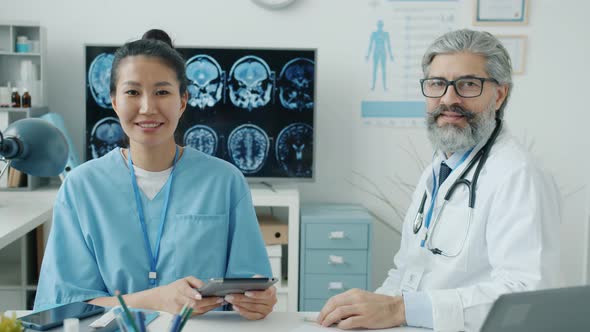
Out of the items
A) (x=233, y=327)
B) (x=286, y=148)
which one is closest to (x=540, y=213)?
(x=233, y=327)

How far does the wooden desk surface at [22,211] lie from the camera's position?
2.24 meters

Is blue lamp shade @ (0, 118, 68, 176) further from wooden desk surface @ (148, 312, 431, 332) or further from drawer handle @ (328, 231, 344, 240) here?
drawer handle @ (328, 231, 344, 240)

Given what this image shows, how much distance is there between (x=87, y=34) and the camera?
131 inches

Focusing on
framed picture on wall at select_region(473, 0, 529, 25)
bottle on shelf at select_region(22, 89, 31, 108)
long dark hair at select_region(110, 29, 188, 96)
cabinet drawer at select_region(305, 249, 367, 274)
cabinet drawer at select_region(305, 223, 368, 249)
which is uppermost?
framed picture on wall at select_region(473, 0, 529, 25)

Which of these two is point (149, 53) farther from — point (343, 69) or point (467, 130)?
point (343, 69)

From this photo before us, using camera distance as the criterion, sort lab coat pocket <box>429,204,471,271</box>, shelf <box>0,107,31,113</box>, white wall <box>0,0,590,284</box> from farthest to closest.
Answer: white wall <box>0,0,590,284</box> → shelf <box>0,107,31,113</box> → lab coat pocket <box>429,204,471,271</box>

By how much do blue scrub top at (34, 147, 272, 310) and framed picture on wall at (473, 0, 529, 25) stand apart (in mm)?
2192

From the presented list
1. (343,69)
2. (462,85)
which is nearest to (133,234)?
(462,85)

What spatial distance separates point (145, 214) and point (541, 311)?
1.02 metres

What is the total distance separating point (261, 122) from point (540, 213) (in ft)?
6.51

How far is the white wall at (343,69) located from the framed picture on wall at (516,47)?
0.04m

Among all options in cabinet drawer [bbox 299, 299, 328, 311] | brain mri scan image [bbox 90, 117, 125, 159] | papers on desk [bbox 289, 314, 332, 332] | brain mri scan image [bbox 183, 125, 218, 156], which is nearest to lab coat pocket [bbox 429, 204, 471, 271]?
papers on desk [bbox 289, 314, 332, 332]

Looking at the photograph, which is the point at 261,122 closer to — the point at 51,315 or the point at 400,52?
the point at 400,52

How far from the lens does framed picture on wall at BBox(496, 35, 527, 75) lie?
3381 millimetres
